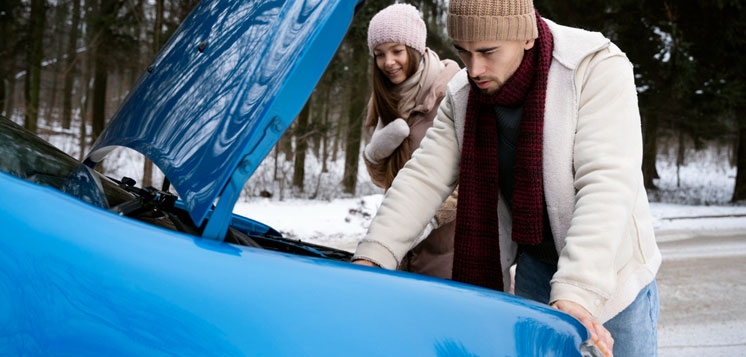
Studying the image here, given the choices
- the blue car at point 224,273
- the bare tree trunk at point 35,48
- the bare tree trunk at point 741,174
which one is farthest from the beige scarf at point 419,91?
the bare tree trunk at point 741,174

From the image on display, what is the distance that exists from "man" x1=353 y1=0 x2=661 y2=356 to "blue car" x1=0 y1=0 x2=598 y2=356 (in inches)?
10.9

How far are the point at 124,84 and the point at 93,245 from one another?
69.4 feet

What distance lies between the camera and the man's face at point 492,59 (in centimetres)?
189

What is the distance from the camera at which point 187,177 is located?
1.44 m

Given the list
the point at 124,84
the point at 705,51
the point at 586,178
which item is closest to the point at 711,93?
the point at 705,51

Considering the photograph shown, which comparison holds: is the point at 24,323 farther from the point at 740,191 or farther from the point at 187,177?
the point at 740,191

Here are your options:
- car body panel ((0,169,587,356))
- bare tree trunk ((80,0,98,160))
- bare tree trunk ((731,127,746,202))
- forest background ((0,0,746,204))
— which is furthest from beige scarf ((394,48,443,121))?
bare tree trunk ((731,127,746,202))

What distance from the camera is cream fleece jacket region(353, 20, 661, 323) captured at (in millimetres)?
1715

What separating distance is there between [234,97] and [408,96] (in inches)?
78.0

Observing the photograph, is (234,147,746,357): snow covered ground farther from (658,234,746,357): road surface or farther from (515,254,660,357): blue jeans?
(515,254,660,357): blue jeans

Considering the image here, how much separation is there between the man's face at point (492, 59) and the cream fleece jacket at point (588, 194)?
11cm

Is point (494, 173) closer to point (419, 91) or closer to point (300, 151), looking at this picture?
point (419, 91)

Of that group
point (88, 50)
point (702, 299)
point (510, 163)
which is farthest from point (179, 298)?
point (88, 50)

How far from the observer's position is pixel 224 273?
1.26 m
